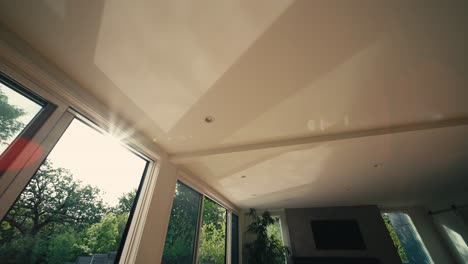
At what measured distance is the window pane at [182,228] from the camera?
2.54m

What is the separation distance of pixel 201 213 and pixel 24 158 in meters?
2.79

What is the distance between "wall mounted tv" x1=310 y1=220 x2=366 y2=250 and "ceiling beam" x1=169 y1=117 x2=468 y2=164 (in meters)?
4.64

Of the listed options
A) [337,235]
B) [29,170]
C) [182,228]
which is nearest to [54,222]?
[29,170]

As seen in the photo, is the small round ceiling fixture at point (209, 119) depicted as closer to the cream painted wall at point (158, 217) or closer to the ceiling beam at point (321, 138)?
the ceiling beam at point (321, 138)

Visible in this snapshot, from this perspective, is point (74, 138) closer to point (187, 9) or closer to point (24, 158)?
point (24, 158)

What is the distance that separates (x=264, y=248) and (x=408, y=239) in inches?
194

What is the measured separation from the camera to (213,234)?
4.08 metres

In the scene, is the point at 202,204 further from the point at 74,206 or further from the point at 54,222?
the point at 54,222

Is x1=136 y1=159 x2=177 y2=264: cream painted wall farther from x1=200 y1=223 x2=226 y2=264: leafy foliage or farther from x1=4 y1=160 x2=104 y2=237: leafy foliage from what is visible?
x1=200 y1=223 x2=226 y2=264: leafy foliage

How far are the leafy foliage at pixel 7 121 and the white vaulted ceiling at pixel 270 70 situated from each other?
452 mm

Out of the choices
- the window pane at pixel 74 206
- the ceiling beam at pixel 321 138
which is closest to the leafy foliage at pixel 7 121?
the window pane at pixel 74 206

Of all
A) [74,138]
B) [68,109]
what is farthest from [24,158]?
[68,109]

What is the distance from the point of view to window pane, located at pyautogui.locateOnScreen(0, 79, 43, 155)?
115 cm

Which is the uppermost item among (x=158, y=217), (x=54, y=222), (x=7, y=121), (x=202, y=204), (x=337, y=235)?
(x=202, y=204)
